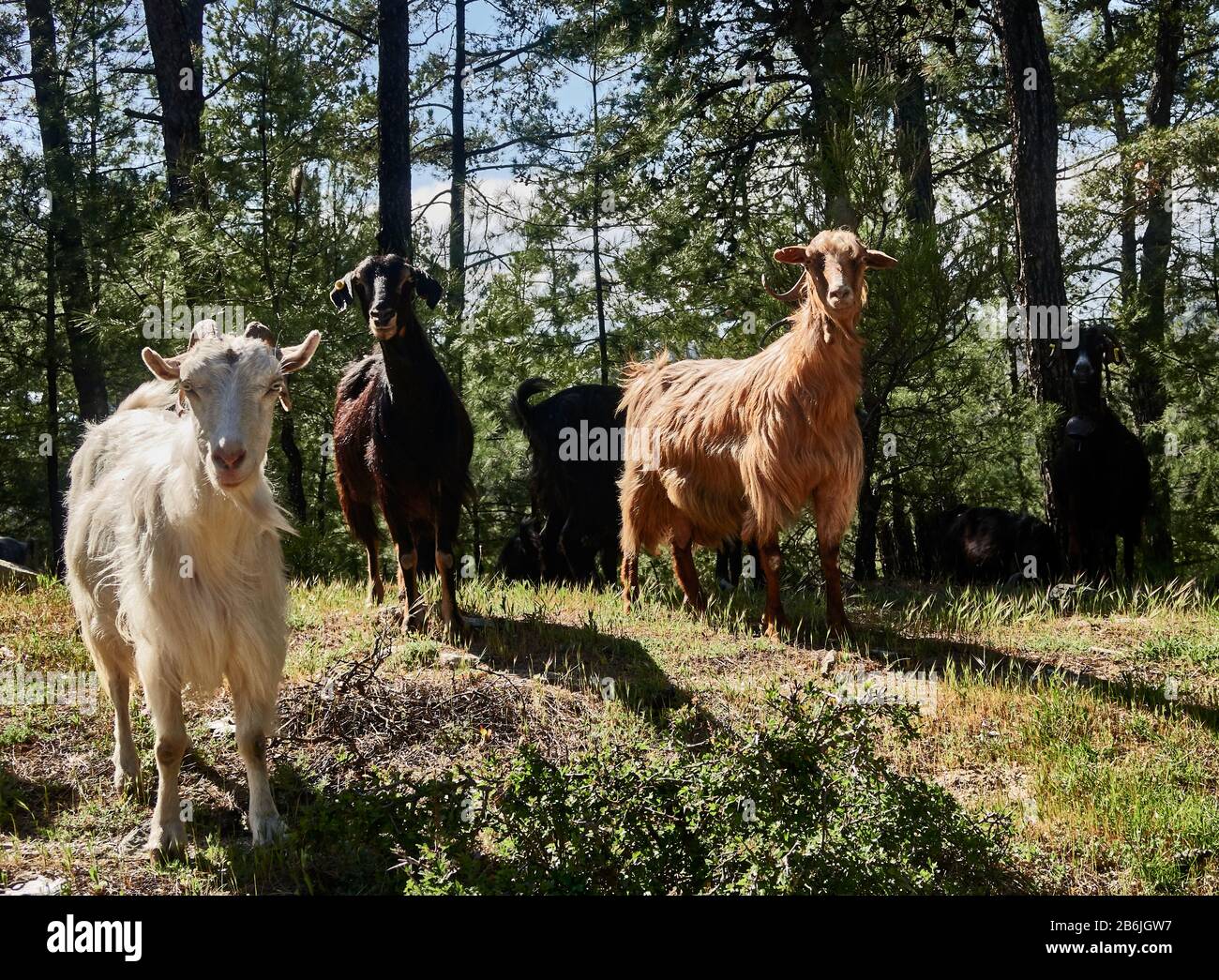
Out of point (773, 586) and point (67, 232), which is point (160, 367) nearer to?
point (773, 586)

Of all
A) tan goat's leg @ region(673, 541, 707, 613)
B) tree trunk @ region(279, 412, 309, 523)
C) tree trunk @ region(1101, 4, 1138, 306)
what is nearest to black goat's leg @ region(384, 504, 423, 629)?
tan goat's leg @ region(673, 541, 707, 613)

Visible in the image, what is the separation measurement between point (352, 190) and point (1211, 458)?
10.1m

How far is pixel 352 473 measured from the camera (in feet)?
26.7

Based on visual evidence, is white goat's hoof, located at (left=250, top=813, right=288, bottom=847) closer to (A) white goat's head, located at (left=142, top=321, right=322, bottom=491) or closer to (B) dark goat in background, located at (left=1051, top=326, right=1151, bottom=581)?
(A) white goat's head, located at (left=142, top=321, right=322, bottom=491)

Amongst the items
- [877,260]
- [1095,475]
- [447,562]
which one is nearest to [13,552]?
[447,562]

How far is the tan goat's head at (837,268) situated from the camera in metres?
6.63

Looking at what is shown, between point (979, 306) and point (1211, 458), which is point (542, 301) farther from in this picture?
point (1211, 458)

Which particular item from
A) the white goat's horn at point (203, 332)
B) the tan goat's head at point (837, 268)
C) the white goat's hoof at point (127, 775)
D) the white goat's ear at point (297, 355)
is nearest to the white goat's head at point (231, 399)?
Result: the white goat's horn at point (203, 332)

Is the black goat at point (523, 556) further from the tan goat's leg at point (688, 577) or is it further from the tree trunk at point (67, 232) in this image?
the tree trunk at point (67, 232)

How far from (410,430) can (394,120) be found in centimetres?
722

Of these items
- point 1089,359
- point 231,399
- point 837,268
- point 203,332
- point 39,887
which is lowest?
point 39,887

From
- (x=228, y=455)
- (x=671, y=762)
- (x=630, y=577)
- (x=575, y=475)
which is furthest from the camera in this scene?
(x=575, y=475)

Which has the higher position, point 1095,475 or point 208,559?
point 1095,475

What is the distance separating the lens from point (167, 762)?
4.39 metres
